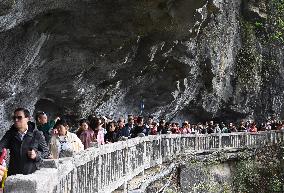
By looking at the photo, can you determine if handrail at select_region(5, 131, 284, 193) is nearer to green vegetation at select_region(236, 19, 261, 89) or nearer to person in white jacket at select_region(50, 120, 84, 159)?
person in white jacket at select_region(50, 120, 84, 159)

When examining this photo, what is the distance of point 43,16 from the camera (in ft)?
44.6

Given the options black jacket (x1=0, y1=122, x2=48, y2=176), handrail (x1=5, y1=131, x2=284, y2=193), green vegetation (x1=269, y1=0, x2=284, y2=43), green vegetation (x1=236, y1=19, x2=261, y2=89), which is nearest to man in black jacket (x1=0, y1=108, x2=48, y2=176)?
black jacket (x1=0, y1=122, x2=48, y2=176)

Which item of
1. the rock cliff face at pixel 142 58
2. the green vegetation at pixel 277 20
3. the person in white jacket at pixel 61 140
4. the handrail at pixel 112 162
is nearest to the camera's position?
the handrail at pixel 112 162

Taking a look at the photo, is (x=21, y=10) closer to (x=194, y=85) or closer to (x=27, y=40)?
(x=27, y=40)

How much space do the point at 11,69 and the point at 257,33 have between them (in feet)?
75.7

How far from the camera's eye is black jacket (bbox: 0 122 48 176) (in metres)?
6.06

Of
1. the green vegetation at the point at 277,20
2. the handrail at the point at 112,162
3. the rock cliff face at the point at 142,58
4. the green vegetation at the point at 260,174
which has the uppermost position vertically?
the green vegetation at the point at 277,20

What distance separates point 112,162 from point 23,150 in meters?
4.26

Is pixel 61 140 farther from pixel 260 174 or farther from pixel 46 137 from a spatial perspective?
pixel 260 174

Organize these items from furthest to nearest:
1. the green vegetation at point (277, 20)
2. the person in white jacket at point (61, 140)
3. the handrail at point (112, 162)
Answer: the green vegetation at point (277, 20), the person in white jacket at point (61, 140), the handrail at point (112, 162)

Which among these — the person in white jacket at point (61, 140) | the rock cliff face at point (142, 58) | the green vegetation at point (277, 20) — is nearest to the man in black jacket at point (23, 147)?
the person in white jacket at point (61, 140)

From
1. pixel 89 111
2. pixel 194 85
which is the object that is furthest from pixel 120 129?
pixel 194 85

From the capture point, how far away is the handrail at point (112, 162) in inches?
198

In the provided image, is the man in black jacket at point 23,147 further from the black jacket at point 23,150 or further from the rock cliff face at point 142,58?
the rock cliff face at point 142,58
